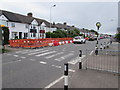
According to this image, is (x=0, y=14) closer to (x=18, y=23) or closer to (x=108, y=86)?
(x=18, y=23)

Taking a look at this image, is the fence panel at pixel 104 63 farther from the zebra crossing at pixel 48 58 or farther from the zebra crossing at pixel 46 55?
the zebra crossing at pixel 46 55

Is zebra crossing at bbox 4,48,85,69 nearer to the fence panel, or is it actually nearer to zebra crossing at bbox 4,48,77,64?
zebra crossing at bbox 4,48,77,64

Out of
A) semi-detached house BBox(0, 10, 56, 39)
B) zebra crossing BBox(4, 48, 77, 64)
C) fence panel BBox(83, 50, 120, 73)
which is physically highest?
semi-detached house BBox(0, 10, 56, 39)

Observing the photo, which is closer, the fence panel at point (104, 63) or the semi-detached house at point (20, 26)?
the fence panel at point (104, 63)

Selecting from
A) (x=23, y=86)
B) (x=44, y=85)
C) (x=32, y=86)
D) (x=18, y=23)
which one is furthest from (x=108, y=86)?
(x=18, y=23)

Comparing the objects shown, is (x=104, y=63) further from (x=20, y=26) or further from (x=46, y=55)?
(x=20, y=26)

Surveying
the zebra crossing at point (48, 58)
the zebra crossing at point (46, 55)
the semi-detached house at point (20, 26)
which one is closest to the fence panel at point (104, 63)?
the zebra crossing at point (48, 58)

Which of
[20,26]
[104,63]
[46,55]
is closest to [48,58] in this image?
[46,55]

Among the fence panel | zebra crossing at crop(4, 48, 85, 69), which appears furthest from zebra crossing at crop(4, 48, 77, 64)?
the fence panel

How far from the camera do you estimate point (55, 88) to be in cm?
413

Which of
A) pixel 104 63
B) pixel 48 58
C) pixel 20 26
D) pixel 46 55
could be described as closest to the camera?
pixel 104 63

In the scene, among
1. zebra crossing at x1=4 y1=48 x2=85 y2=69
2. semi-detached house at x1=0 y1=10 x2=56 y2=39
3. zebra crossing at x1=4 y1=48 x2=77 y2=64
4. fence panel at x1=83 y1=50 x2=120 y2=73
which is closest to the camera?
fence panel at x1=83 y1=50 x2=120 y2=73

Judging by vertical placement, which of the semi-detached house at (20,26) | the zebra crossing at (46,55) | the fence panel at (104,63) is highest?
the semi-detached house at (20,26)

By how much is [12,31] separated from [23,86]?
102 feet
